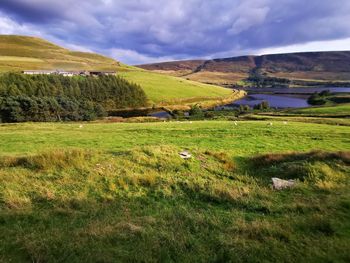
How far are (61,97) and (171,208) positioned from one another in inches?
3324

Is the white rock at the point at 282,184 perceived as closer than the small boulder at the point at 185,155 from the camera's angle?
Yes

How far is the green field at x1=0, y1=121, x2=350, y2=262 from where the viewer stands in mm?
6488

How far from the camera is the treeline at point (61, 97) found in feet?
243

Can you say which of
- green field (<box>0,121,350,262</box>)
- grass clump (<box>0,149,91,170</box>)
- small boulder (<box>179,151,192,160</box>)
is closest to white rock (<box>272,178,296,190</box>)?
green field (<box>0,121,350,262</box>)

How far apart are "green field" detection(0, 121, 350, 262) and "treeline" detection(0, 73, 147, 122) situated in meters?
67.0

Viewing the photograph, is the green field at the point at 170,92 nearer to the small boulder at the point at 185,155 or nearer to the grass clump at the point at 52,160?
the small boulder at the point at 185,155

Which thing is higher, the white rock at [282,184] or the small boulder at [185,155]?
the small boulder at [185,155]

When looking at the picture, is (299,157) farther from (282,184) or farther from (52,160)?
(52,160)

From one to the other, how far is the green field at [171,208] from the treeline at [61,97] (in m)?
67.0

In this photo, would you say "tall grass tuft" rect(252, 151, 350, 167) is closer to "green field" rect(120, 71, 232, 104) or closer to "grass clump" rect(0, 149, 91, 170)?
"grass clump" rect(0, 149, 91, 170)

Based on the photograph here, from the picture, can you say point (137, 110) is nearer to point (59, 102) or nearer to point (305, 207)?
point (59, 102)

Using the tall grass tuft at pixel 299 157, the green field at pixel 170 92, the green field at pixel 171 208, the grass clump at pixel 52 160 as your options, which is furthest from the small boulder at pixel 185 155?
the green field at pixel 170 92

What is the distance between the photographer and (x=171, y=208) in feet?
30.7

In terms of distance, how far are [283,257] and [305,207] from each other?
324cm
